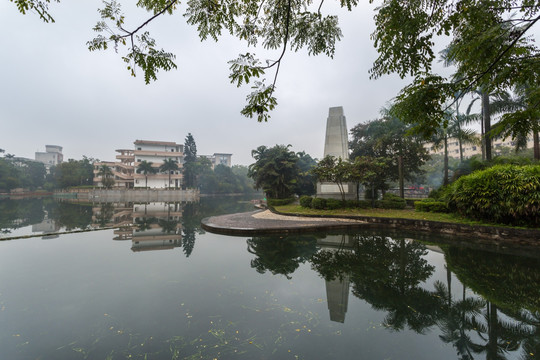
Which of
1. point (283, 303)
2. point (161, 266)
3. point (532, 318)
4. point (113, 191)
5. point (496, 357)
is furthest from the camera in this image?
point (113, 191)

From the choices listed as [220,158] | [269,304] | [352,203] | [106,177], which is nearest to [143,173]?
[106,177]

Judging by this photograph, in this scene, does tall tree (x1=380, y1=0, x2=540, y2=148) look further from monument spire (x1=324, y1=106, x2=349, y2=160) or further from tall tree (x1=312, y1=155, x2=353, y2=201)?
monument spire (x1=324, y1=106, x2=349, y2=160)

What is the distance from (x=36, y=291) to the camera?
4.22 metres

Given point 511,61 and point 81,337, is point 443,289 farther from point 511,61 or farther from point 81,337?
point 81,337

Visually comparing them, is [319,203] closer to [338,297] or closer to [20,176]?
[338,297]

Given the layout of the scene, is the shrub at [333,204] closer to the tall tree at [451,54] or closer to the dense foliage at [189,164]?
the tall tree at [451,54]

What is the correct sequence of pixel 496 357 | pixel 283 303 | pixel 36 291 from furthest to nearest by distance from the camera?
pixel 36 291 < pixel 283 303 < pixel 496 357

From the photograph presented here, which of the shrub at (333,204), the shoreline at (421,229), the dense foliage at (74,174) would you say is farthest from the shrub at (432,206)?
the dense foliage at (74,174)

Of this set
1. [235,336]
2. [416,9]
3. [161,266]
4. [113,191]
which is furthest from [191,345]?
[113,191]

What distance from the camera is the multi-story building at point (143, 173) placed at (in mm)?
49125

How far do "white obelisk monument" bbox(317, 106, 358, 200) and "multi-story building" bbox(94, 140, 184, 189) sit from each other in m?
39.4

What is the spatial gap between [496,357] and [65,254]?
926 centimetres

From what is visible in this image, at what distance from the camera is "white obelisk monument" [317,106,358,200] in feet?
55.8

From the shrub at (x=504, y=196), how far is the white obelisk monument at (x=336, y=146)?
7370 millimetres
